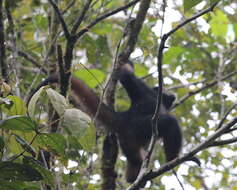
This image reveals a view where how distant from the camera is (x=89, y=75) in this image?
3.85 m

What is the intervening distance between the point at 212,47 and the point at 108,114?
2168mm

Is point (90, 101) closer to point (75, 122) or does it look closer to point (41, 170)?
point (41, 170)

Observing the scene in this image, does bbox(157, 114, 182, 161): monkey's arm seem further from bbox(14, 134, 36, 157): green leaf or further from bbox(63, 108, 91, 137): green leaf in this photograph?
bbox(63, 108, 91, 137): green leaf

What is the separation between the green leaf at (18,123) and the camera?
1482mm

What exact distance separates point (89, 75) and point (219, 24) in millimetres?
2187

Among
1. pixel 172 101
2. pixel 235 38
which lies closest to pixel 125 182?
pixel 172 101

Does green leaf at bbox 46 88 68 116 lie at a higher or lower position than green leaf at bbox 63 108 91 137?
higher

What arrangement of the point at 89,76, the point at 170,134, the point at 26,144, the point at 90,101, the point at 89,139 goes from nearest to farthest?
the point at 26,144
the point at 89,139
the point at 90,101
the point at 89,76
the point at 170,134

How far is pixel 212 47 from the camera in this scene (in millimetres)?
5516

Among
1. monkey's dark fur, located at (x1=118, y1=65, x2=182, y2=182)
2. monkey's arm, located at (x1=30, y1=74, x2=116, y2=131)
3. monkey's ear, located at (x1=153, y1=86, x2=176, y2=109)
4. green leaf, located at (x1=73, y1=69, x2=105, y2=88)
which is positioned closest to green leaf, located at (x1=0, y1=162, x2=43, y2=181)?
monkey's arm, located at (x1=30, y1=74, x2=116, y2=131)

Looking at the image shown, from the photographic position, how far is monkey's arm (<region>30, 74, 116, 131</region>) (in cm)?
357

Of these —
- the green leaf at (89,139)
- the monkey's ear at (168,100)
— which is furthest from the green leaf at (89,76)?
the green leaf at (89,139)

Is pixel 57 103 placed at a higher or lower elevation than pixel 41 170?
higher

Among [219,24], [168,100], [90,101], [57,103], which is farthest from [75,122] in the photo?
[219,24]
